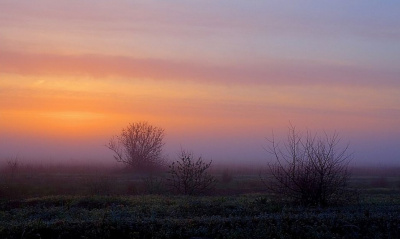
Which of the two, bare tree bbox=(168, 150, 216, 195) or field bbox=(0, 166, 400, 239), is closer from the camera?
field bbox=(0, 166, 400, 239)

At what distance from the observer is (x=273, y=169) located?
2292 cm

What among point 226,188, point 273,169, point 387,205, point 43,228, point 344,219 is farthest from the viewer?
point 226,188

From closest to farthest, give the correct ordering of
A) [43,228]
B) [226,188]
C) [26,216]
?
[43,228]
[26,216]
[226,188]

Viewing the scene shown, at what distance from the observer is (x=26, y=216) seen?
16.8m

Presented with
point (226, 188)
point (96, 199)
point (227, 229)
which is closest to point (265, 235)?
point (227, 229)

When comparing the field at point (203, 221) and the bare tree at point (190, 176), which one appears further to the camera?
the bare tree at point (190, 176)

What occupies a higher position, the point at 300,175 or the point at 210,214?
the point at 300,175

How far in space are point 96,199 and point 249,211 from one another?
270 inches

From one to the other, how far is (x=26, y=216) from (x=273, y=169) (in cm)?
1088

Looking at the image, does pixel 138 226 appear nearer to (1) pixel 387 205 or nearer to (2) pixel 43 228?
(2) pixel 43 228

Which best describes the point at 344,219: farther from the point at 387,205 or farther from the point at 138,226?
the point at 138,226

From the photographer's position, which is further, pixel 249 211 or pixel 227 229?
pixel 249 211

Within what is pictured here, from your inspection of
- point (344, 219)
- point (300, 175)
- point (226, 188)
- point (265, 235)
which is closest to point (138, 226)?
point (265, 235)

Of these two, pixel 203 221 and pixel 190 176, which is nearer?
pixel 203 221
